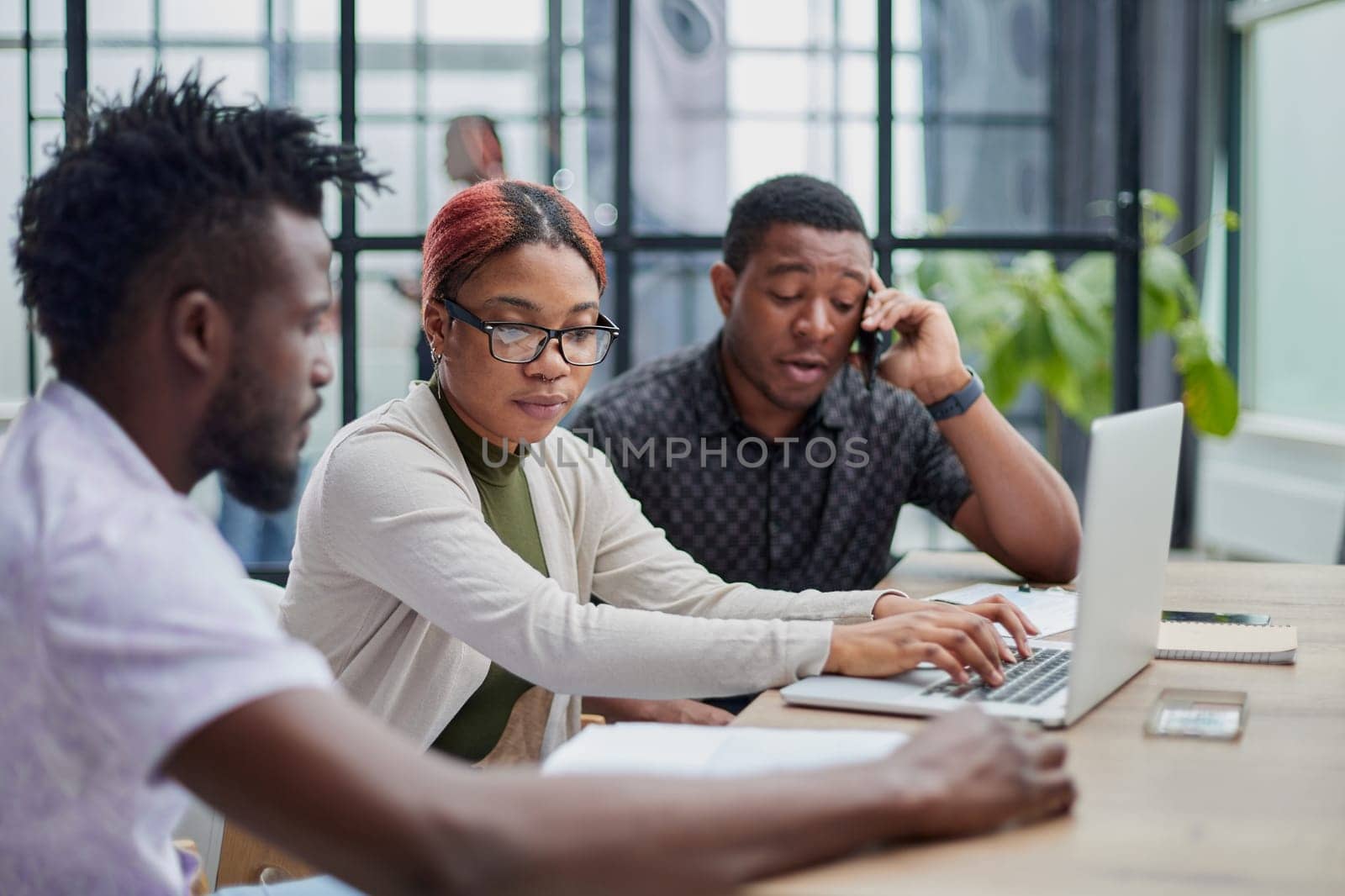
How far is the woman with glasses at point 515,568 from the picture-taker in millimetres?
1343

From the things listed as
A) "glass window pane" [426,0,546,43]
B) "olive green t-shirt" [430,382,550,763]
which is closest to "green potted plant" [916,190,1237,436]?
"glass window pane" [426,0,546,43]

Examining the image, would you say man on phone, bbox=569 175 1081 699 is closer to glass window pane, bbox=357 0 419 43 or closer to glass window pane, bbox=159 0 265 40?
glass window pane, bbox=357 0 419 43

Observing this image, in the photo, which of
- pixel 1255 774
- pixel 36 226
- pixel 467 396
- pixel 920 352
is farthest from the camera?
pixel 920 352

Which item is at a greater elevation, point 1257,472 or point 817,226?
point 817,226

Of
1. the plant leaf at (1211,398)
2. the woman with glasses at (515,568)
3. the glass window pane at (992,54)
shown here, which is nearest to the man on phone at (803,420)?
the woman with glasses at (515,568)

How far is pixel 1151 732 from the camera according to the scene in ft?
3.93

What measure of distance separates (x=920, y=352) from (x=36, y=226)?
1.54m

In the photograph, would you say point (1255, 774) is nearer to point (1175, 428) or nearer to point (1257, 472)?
point (1175, 428)

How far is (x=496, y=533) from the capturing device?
162cm

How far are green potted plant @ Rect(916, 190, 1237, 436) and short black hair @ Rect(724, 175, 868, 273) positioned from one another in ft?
6.68

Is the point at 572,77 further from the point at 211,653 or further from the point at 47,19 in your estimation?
the point at 211,653

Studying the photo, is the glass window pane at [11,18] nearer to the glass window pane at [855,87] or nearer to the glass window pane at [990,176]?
the glass window pane at [855,87]

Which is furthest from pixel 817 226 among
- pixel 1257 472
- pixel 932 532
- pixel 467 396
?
pixel 1257 472

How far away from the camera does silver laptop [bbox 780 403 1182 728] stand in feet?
3.79
